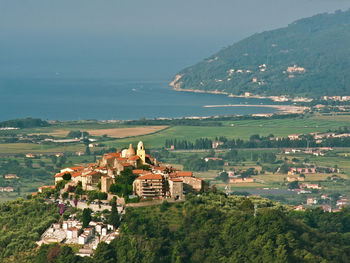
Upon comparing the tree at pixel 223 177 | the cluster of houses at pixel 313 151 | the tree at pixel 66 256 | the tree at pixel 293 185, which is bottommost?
the tree at pixel 293 185

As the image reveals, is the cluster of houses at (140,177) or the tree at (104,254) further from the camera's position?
the cluster of houses at (140,177)

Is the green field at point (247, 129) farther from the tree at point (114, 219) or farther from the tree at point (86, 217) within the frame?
the tree at point (114, 219)

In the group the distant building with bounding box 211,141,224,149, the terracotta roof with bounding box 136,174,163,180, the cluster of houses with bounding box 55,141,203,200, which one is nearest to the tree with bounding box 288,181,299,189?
the distant building with bounding box 211,141,224,149

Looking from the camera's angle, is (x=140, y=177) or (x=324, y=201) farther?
(x=324, y=201)

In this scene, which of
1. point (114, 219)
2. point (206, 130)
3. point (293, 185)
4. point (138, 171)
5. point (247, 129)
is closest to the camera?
point (114, 219)

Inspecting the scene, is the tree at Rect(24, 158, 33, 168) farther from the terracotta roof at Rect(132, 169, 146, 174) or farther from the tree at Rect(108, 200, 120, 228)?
the tree at Rect(108, 200, 120, 228)

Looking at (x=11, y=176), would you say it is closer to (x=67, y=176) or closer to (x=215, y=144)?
(x=215, y=144)

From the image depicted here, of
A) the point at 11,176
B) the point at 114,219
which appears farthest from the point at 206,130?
the point at 114,219

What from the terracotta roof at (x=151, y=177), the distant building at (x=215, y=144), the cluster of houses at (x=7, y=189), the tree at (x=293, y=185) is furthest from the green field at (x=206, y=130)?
the terracotta roof at (x=151, y=177)
